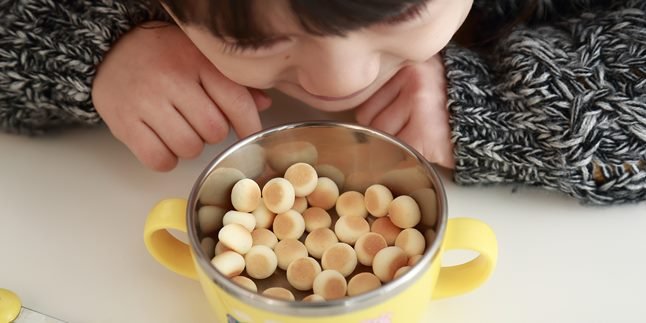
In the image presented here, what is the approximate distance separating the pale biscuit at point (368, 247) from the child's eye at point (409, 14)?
13 cm

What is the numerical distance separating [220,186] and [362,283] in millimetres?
112

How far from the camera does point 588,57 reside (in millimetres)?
520

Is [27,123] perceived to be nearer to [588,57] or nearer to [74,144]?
[74,144]

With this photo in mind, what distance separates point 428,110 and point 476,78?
4 centimetres

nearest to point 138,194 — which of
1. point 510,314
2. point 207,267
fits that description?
point 207,267

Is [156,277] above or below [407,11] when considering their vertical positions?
below

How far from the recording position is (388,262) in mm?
422

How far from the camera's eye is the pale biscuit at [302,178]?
0.47 meters

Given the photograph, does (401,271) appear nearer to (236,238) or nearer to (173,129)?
(236,238)

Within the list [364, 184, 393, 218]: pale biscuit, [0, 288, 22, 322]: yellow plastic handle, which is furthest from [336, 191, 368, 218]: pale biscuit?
[0, 288, 22, 322]: yellow plastic handle

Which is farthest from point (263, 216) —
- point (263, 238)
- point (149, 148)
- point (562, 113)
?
point (562, 113)

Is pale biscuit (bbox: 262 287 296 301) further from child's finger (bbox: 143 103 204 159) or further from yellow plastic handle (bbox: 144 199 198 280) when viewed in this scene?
child's finger (bbox: 143 103 204 159)

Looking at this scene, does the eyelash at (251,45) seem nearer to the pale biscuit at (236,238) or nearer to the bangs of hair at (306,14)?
the bangs of hair at (306,14)

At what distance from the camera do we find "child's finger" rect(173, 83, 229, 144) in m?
0.54
